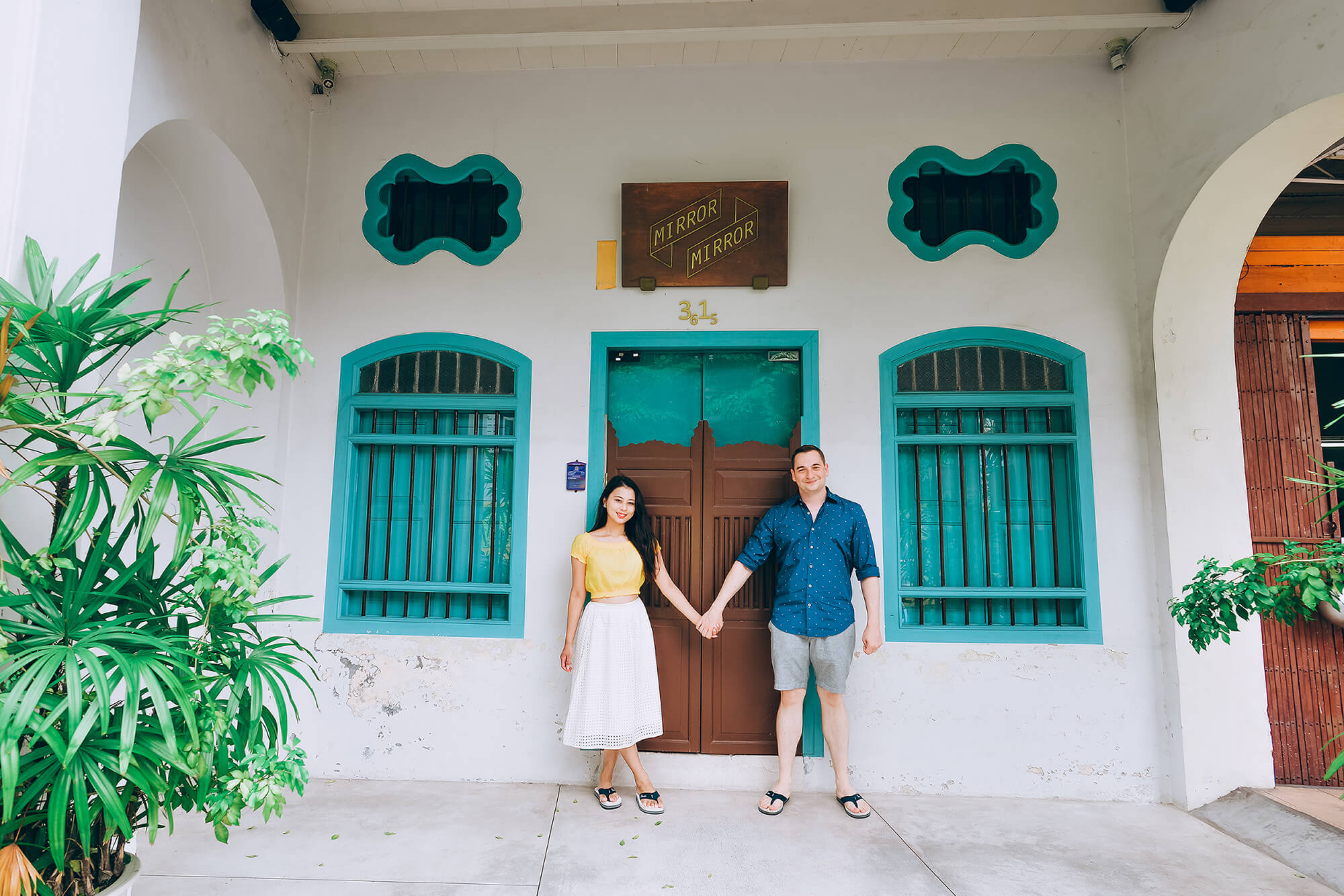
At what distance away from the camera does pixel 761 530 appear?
3613mm

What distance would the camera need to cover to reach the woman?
329 centimetres

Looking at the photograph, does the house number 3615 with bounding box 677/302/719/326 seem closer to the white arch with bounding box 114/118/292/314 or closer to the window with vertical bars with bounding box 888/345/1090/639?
the window with vertical bars with bounding box 888/345/1090/639

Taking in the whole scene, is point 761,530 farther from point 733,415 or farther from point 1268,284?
point 1268,284

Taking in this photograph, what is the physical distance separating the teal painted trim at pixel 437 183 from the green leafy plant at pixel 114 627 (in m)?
2.26

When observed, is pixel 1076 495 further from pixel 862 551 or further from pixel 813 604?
pixel 813 604

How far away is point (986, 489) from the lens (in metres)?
3.87

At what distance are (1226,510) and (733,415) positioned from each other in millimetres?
2538

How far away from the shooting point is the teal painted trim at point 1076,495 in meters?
3.70

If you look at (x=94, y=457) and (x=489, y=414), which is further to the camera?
(x=489, y=414)

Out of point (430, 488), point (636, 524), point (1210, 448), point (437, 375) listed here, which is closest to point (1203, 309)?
point (1210, 448)

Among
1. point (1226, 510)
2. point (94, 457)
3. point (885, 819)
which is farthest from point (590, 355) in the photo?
point (1226, 510)

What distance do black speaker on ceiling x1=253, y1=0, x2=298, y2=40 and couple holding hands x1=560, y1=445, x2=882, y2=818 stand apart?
2.97 metres

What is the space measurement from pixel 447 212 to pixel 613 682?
2837mm

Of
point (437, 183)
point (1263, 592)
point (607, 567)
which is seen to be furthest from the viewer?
point (437, 183)
